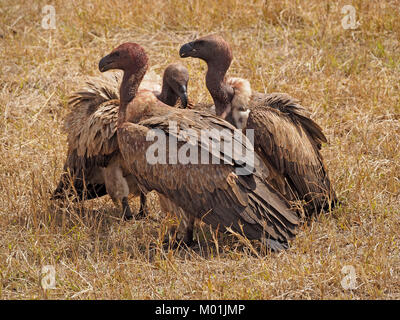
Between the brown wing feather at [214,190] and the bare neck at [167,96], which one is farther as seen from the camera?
the bare neck at [167,96]

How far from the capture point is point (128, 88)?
19.3ft

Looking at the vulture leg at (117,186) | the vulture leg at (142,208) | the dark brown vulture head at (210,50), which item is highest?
the dark brown vulture head at (210,50)

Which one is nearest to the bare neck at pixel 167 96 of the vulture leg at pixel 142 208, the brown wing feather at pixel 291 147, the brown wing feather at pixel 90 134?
the brown wing feather at pixel 90 134

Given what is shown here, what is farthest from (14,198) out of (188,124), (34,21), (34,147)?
(34,21)

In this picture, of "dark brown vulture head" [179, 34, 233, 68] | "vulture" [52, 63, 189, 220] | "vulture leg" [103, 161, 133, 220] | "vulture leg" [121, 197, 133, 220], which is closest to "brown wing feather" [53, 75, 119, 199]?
"vulture" [52, 63, 189, 220]

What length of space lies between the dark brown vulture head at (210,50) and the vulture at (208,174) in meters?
0.70

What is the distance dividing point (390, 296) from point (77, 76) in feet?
16.2

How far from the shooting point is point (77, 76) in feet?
27.6

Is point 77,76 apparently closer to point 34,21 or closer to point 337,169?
point 34,21

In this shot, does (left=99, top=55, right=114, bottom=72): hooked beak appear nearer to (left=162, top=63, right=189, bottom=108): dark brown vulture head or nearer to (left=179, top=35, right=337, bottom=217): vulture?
(left=162, top=63, right=189, bottom=108): dark brown vulture head

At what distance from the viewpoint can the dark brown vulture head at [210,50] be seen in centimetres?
598

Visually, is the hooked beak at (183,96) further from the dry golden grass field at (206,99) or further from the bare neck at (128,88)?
the dry golden grass field at (206,99)

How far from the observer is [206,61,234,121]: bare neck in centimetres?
597

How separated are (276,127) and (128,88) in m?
1.27
